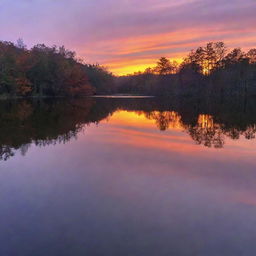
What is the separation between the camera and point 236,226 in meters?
5.83

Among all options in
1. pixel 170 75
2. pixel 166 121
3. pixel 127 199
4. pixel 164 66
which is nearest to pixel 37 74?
pixel 170 75

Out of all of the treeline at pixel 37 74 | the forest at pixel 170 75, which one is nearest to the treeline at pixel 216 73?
the forest at pixel 170 75

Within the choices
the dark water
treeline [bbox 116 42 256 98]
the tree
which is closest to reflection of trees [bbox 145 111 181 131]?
the dark water

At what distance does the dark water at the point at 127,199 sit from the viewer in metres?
5.14

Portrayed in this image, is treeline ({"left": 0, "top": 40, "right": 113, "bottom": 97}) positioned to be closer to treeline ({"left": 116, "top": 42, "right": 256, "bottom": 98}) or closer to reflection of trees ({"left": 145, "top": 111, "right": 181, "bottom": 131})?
treeline ({"left": 116, "top": 42, "right": 256, "bottom": 98})

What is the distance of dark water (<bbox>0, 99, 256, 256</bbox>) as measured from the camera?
514 centimetres

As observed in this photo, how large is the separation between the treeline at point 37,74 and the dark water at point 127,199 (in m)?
50.0

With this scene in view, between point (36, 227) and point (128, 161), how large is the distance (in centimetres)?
555

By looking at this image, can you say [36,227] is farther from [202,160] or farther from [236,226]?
[202,160]

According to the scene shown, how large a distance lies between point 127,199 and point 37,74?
65624 millimetres

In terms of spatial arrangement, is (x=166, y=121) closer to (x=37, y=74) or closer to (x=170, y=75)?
(x=37, y=74)

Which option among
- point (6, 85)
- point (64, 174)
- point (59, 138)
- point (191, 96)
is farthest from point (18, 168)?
point (191, 96)

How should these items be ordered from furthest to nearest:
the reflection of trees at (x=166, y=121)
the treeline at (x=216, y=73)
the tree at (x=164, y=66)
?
the tree at (x=164, y=66) → the treeline at (x=216, y=73) → the reflection of trees at (x=166, y=121)

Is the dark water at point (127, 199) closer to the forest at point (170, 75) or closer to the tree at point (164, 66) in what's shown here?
the forest at point (170, 75)
